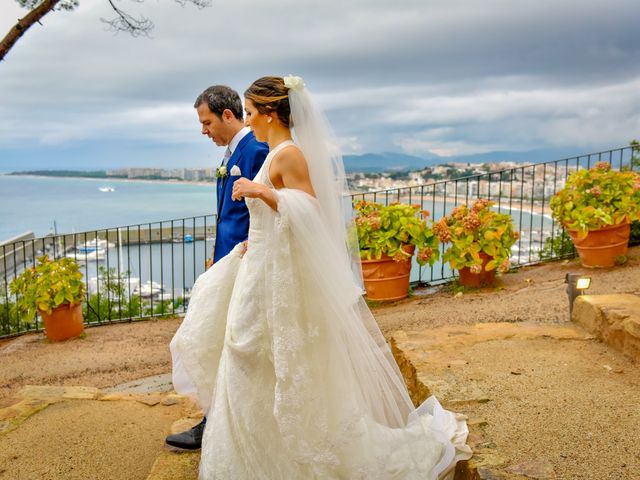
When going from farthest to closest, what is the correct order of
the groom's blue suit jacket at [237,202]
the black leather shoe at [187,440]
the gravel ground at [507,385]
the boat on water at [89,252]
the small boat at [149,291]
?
the small boat at [149,291] → the boat on water at [89,252] → the black leather shoe at [187,440] → the groom's blue suit jacket at [237,202] → the gravel ground at [507,385]

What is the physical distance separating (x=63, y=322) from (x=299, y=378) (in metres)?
5.46

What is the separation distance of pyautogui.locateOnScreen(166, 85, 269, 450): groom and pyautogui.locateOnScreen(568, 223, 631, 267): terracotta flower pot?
4997 millimetres

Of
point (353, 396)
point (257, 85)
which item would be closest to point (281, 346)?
point (353, 396)

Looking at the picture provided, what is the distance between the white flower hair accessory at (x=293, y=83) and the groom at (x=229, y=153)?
0.45m

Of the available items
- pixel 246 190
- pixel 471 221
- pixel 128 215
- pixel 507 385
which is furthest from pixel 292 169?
pixel 128 215

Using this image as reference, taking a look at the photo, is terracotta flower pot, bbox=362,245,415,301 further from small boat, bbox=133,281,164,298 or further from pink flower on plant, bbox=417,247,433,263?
small boat, bbox=133,281,164,298

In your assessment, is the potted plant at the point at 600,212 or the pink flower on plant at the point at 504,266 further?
the potted plant at the point at 600,212

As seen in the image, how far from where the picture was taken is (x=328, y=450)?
2.22 m

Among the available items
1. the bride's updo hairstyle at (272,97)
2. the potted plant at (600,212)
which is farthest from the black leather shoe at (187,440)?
the potted plant at (600,212)

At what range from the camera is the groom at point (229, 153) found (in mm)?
2709

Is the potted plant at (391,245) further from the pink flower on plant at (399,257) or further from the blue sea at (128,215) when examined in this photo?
the blue sea at (128,215)

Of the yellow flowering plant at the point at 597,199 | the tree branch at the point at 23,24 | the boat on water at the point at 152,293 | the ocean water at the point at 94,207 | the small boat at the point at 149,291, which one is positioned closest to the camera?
the tree branch at the point at 23,24

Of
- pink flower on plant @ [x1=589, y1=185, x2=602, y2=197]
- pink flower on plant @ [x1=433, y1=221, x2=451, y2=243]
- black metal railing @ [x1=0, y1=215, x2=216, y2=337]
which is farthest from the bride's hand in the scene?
pink flower on plant @ [x1=589, y1=185, x2=602, y2=197]

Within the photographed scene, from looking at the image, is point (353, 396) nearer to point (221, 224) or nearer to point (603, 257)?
point (221, 224)
